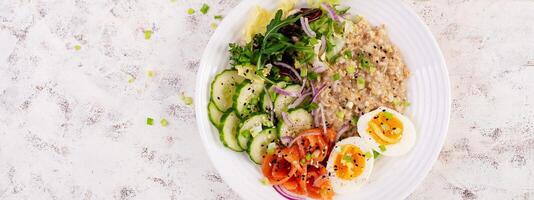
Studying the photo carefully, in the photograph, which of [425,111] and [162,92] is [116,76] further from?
[425,111]

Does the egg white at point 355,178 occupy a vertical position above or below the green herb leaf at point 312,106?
below

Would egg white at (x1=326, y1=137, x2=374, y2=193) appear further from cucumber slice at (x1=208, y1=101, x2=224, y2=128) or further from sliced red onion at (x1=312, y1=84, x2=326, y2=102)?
cucumber slice at (x1=208, y1=101, x2=224, y2=128)

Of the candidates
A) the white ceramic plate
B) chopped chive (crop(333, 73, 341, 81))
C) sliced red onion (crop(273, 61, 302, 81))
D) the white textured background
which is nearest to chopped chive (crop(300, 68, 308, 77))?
sliced red onion (crop(273, 61, 302, 81))

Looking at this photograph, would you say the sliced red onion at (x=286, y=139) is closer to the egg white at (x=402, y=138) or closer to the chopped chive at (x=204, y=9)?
the egg white at (x=402, y=138)

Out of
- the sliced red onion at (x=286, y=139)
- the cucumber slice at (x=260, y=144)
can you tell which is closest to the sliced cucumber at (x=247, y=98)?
the cucumber slice at (x=260, y=144)

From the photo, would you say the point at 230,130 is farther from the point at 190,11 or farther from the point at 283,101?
the point at 190,11
